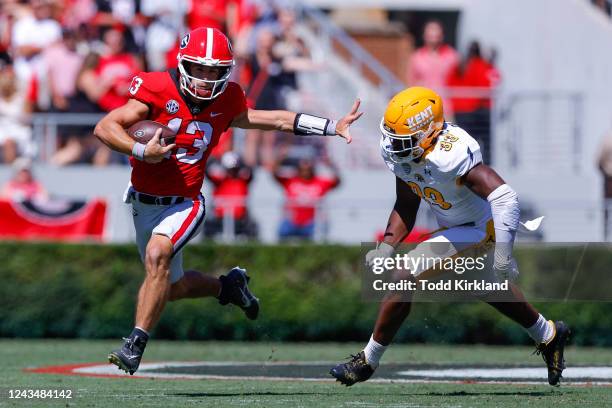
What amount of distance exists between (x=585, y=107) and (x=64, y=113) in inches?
271

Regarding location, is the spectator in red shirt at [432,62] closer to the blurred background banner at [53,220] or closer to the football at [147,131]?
the blurred background banner at [53,220]

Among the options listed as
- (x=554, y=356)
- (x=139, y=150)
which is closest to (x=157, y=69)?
(x=139, y=150)

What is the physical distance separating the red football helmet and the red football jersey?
0.42 feet

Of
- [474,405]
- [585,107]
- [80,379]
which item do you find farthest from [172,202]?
[585,107]

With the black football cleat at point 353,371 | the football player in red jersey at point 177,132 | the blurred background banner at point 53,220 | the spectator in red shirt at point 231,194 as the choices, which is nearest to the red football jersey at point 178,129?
the football player in red jersey at point 177,132

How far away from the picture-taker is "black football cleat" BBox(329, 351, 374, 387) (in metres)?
8.24

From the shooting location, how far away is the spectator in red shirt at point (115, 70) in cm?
1631

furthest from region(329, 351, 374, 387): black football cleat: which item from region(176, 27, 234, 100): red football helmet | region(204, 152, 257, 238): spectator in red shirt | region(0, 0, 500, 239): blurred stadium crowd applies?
region(0, 0, 500, 239): blurred stadium crowd

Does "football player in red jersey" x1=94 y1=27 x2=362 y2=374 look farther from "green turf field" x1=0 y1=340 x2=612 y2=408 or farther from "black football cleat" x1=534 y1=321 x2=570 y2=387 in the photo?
"black football cleat" x1=534 y1=321 x2=570 y2=387

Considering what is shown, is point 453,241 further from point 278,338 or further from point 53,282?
point 53,282

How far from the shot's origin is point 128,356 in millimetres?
7918

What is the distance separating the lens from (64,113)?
16375 mm

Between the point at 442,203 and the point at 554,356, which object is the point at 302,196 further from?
the point at 554,356

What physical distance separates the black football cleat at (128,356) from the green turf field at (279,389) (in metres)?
0.17
